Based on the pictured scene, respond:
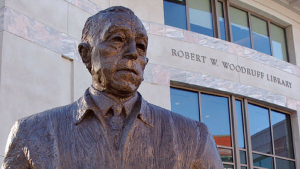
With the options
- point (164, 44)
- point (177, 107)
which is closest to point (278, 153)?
point (177, 107)

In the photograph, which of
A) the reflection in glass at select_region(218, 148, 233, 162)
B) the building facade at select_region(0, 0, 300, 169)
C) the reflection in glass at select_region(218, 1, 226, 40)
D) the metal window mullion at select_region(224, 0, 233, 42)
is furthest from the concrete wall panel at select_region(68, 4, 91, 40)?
the metal window mullion at select_region(224, 0, 233, 42)

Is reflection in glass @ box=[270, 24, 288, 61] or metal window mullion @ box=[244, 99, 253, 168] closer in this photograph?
metal window mullion @ box=[244, 99, 253, 168]

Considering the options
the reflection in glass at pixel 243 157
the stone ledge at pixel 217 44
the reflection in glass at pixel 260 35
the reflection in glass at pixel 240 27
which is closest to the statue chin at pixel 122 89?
the stone ledge at pixel 217 44

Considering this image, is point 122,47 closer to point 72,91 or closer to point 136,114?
point 136,114

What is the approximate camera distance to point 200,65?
15203 millimetres

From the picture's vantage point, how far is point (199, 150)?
2.55 metres

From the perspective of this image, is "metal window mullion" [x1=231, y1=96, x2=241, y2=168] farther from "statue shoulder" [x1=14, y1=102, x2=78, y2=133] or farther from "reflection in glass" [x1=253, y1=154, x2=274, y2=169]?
"statue shoulder" [x1=14, y1=102, x2=78, y2=133]

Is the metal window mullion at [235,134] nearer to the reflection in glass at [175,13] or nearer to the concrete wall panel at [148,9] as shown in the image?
the reflection in glass at [175,13]

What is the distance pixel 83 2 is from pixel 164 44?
2825 mm

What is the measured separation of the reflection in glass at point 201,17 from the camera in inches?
631

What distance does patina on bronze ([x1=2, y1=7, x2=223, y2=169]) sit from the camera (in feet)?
7.89

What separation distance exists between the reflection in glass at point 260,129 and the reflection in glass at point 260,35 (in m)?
2.06

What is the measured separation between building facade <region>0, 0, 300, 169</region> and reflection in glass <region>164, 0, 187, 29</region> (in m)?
0.03

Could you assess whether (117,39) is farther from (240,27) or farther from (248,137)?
(240,27)
